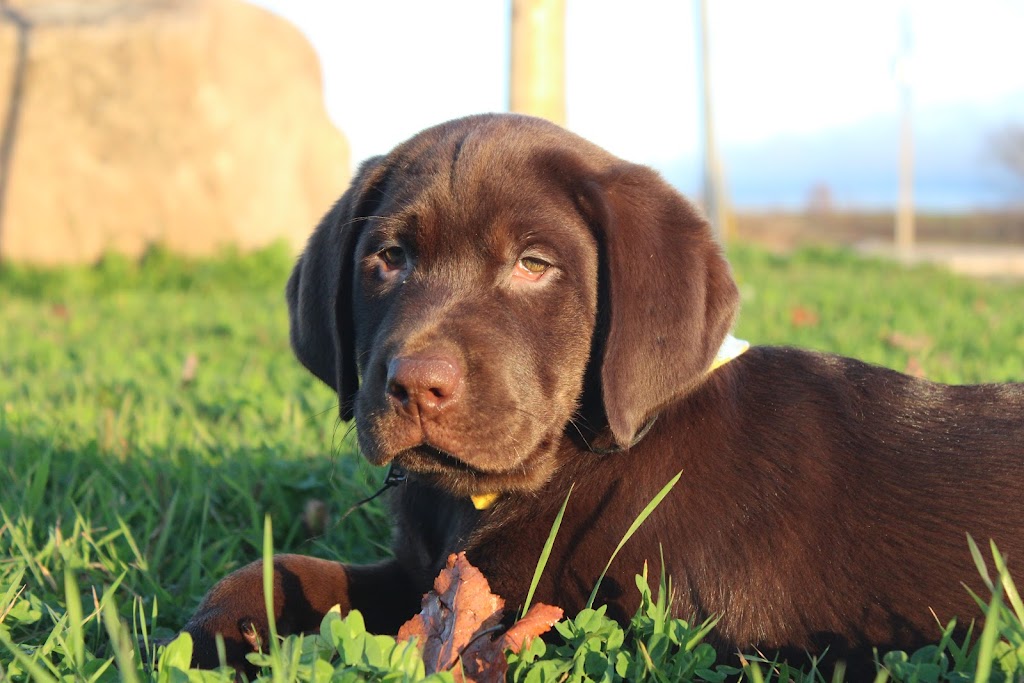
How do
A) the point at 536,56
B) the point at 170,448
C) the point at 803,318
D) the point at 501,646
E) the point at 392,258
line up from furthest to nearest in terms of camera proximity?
the point at 803,318 < the point at 536,56 < the point at 170,448 < the point at 392,258 < the point at 501,646

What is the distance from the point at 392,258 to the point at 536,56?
11.8 ft

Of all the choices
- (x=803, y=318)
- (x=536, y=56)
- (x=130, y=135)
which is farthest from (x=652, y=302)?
(x=130, y=135)

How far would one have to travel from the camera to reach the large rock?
11039 millimetres

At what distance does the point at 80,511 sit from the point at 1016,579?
2.81 meters

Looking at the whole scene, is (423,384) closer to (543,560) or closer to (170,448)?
(543,560)

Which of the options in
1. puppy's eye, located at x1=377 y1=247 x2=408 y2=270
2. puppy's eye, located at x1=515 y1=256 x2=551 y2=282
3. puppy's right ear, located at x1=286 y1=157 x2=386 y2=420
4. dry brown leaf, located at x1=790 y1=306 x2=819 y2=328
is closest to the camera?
puppy's eye, located at x1=515 y1=256 x2=551 y2=282

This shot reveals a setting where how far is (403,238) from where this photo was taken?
2859 millimetres

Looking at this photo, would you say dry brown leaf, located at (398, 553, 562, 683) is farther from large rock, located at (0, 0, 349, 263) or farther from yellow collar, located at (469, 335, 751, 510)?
large rock, located at (0, 0, 349, 263)

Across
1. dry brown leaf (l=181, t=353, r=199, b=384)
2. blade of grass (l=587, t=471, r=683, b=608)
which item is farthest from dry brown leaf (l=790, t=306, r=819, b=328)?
blade of grass (l=587, t=471, r=683, b=608)

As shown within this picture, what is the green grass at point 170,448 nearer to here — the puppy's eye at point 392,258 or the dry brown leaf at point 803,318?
the dry brown leaf at point 803,318

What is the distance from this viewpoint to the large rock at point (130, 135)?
1104 cm

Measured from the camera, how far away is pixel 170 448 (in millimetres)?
4047

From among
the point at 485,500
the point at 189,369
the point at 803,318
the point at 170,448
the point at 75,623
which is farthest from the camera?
the point at 803,318

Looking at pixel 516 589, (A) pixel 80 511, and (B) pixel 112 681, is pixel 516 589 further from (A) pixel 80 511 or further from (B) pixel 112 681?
(A) pixel 80 511
